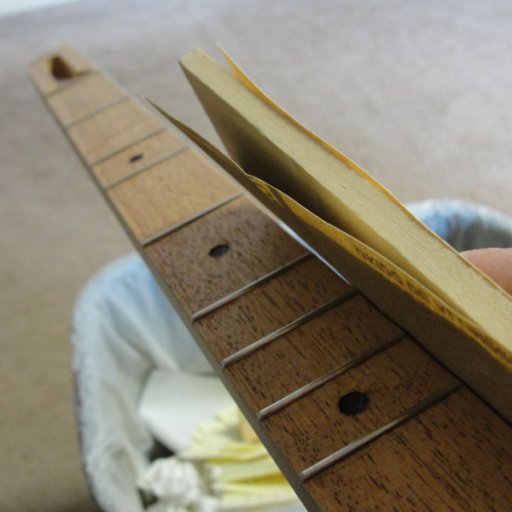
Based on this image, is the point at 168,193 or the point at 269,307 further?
the point at 168,193

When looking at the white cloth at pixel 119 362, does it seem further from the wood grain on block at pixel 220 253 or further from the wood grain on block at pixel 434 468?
the wood grain on block at pixel 434 468

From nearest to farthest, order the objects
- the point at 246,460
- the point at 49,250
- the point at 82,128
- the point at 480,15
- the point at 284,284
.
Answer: the point at 284,284 → the point at 82,128 → the point at 246,460 → the point at 49,250 → the point at 480,15

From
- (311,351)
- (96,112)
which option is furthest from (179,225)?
(96,112)

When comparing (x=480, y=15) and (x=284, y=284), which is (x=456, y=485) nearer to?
(x=284, y=284)

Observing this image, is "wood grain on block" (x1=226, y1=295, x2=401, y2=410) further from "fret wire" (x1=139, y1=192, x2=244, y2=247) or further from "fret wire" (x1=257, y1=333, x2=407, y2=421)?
"fret wire" (x1=139, y1=192, x2=244, y2=247)

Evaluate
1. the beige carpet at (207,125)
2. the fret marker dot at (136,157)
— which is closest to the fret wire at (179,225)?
the fret marker dot at (136,157)

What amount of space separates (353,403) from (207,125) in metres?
1.37

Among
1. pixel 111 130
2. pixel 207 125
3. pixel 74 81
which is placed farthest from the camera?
pixel 207 125

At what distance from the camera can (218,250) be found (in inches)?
15.9

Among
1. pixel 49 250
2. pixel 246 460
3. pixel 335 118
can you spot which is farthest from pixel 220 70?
pixel 335 118

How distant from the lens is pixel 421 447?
266 mm

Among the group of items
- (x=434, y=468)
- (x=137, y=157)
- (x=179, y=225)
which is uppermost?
(x=137, y=157)

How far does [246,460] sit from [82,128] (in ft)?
1.21

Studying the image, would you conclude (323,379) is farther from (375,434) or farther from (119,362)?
(119,362)
